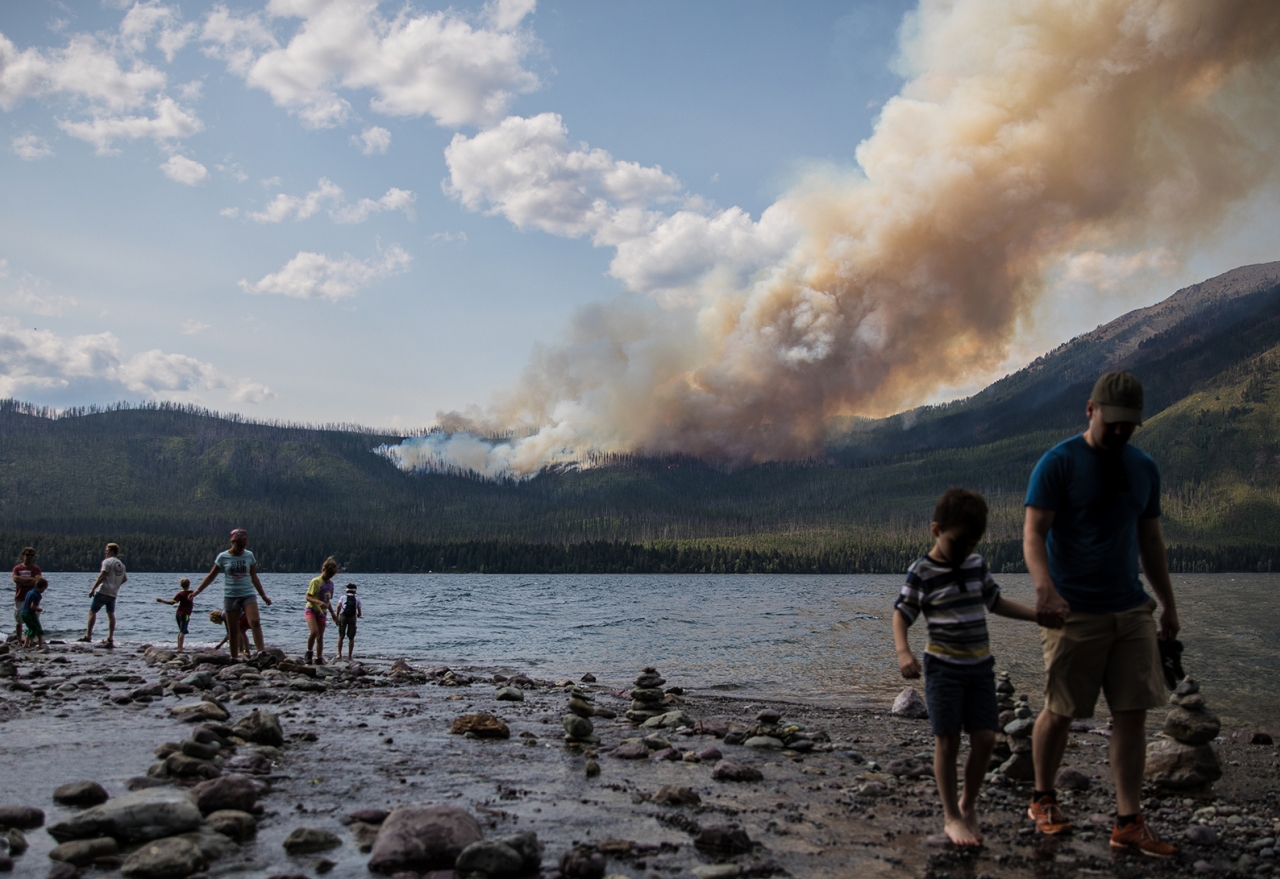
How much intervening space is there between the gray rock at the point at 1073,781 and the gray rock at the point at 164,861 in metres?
8.49

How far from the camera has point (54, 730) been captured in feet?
39.1

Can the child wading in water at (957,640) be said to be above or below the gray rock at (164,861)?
above

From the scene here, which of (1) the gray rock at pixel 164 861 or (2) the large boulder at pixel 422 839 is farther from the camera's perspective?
(2) the large boulder at pixel 422 839

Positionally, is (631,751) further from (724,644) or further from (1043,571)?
(724,644)

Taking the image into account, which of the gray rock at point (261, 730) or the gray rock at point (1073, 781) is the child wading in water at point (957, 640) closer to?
the gray rock at point (1073, 781)

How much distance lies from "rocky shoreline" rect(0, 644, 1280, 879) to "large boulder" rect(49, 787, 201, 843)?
0.02m

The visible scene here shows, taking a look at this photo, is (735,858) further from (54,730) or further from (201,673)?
(201,673)

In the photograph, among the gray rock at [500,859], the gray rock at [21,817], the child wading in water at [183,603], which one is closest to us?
the gray rock at [500,859]

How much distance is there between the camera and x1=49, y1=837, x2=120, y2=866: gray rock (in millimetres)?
6309

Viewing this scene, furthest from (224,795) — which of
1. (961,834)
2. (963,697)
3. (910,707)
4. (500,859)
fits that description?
(910,707)

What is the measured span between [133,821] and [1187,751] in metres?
10.6

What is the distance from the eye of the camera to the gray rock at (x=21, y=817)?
7.13 metres

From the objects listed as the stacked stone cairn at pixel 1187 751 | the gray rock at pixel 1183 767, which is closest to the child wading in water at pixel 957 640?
the stacked stone cairn at pixel 1187 751

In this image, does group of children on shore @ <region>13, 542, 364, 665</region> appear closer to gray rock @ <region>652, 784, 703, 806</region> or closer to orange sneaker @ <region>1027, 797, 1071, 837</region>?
gray rock @ <region>652, 784, 703, 806</region>
